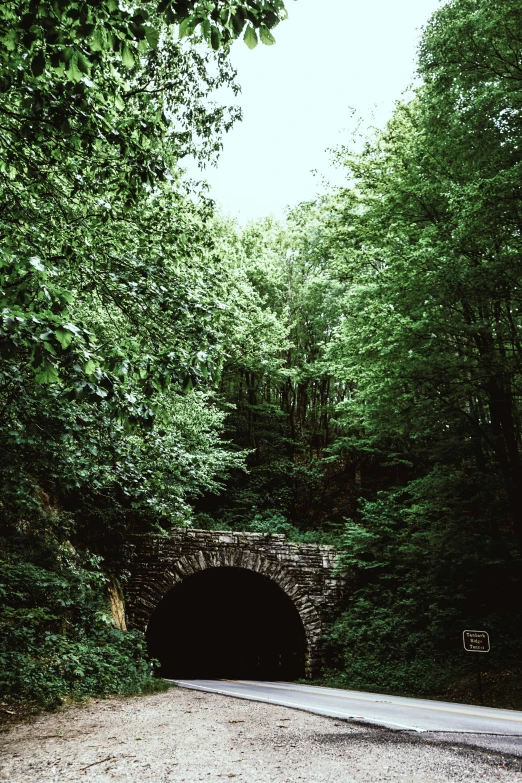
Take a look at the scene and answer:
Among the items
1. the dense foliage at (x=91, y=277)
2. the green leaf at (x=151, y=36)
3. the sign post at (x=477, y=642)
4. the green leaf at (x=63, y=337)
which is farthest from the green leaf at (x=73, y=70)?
the sign post at (x=477, y=642)

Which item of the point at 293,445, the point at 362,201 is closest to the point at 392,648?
the point at 362,201

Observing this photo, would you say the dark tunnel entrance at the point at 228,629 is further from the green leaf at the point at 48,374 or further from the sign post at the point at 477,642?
the green leaf at the point at 48,374

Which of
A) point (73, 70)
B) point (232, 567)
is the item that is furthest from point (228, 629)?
point (73, 70)

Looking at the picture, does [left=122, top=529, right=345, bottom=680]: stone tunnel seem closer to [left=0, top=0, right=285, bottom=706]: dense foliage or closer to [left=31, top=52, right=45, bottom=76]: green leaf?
[left=0, top=0, right=285, bottom=706]: dense foliage

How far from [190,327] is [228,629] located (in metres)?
17.3

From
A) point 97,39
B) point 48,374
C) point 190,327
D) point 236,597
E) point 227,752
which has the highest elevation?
point 97,39

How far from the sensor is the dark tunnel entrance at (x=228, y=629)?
16453 millimetres

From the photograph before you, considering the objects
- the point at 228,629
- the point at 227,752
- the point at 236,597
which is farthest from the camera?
the point at 228,629

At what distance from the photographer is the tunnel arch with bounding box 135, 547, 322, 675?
1415cm

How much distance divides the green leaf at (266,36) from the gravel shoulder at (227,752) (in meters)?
4.47

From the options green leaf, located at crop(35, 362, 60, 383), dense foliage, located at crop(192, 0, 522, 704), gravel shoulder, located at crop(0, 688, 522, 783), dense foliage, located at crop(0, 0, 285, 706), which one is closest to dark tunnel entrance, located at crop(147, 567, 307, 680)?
dense foliage, located at crop(192, 0, 522, 704)

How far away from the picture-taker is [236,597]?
18.7m

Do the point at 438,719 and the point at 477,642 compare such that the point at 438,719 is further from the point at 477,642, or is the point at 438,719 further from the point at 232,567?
the point at 232,567

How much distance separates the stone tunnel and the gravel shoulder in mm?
8205
